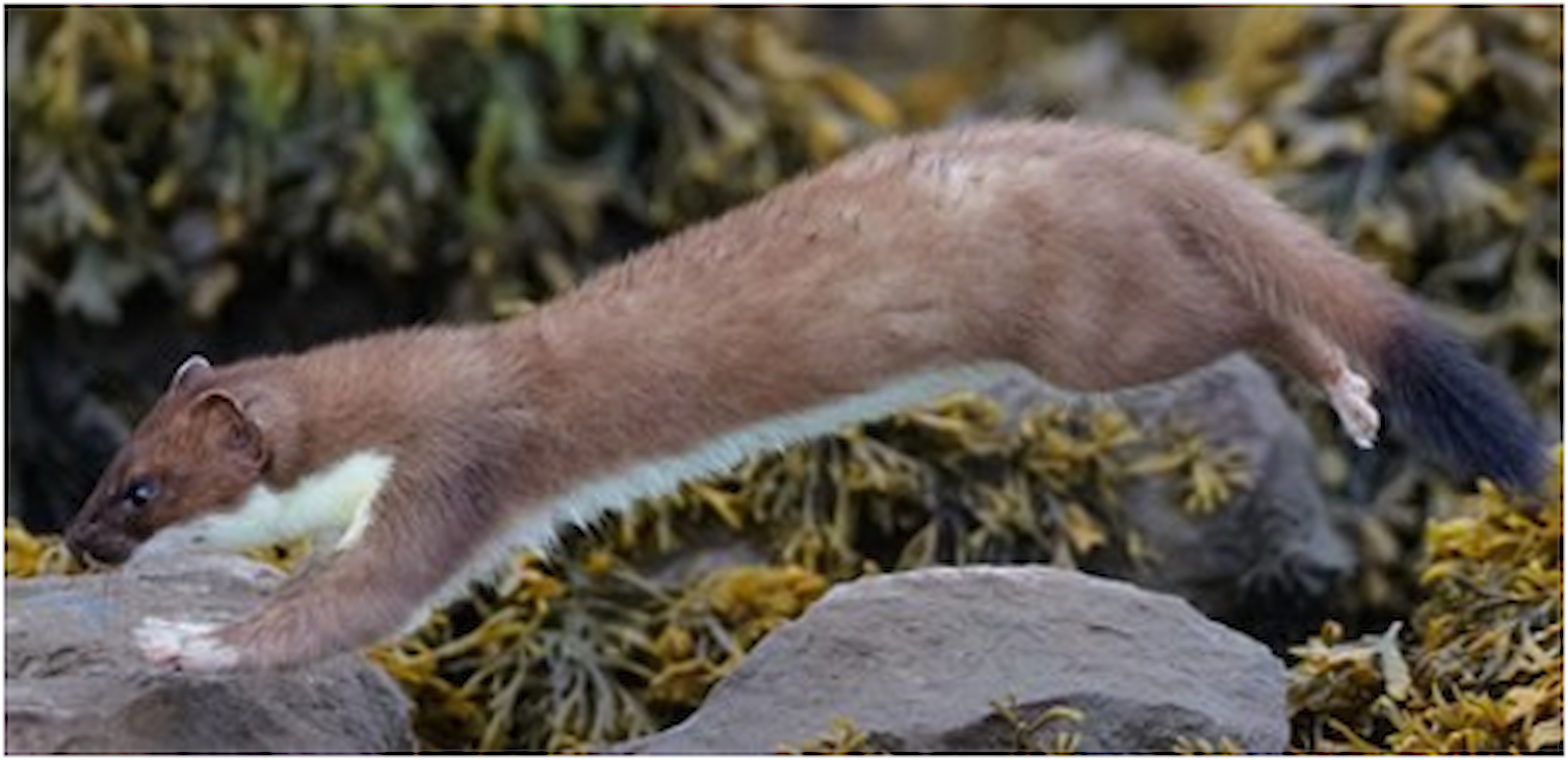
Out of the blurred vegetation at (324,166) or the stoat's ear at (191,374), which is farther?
the blurred vegetation at (324,166)

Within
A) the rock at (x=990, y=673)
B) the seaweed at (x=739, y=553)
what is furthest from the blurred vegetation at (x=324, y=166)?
the rock at (x=990, y=673)

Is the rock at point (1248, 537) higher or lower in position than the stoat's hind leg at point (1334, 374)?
lower

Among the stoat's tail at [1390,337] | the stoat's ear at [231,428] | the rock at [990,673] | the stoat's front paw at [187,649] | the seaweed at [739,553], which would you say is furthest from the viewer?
the seaweed at [739,553]

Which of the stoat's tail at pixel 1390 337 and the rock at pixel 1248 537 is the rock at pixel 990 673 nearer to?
the stoat's tail at pixel 1390 337

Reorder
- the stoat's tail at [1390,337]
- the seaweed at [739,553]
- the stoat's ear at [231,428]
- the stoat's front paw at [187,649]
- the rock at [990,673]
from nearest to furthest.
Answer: the stoat's front paw at [187,649] → the rock at [990,673] → the stoat's ear at [231,428] → the stoat's tail at [1390,337] → the seaweed at [739,553]

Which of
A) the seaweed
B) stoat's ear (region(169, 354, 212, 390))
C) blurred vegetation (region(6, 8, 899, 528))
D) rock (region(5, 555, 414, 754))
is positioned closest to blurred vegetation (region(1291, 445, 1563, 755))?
the seaweed

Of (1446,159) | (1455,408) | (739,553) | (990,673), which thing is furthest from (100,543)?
(1446,159)

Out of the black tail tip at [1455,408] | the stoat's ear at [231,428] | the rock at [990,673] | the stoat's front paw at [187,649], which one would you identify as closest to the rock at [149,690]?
the stoat's front paw at [187,649]

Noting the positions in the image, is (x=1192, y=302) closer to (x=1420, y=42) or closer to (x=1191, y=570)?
(x=1191, y=570)

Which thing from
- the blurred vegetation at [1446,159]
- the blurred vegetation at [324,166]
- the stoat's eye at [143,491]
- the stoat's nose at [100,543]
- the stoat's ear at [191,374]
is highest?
the blurred vegetation at [324,166]
